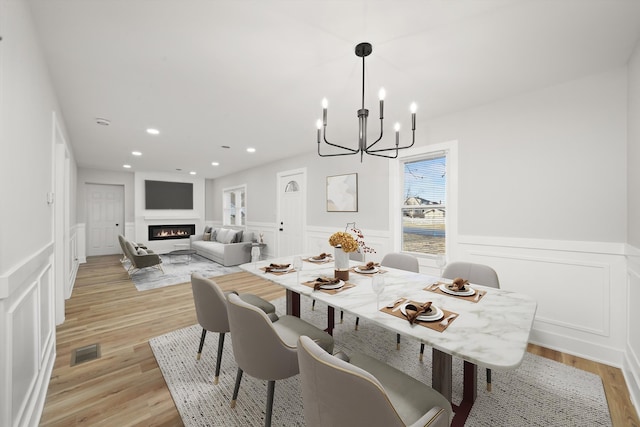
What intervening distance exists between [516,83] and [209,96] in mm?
2996

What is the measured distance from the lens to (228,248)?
5902mm

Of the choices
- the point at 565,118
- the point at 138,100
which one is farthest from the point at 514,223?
the point at 138,100

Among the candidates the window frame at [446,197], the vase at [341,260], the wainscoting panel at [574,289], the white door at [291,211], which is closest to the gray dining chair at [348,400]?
the vase at [341,260]

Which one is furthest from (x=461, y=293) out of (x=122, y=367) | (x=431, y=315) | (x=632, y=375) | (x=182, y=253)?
(x=182, y=253)

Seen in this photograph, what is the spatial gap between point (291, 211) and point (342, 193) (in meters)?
1.55

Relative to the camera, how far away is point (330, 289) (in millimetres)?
1782

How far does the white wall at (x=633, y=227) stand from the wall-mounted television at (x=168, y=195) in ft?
31.0

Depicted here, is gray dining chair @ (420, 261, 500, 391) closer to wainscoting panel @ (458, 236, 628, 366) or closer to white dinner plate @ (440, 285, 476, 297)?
white dinner plate @ (440, 285, 476, 297)

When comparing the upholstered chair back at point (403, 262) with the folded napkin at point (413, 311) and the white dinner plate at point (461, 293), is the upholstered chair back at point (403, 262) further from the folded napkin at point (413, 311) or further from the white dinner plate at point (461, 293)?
the folded napkin at point (413, 311)

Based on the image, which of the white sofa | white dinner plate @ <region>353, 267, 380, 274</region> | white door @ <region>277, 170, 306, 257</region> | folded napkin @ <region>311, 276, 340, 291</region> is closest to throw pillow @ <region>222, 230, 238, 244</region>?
the white sofa

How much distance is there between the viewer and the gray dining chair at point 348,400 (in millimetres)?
814

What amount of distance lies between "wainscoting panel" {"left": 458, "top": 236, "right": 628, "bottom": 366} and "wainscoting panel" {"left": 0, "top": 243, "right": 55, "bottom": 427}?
3706 mm

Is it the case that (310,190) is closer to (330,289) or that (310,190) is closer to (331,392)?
(330,289)

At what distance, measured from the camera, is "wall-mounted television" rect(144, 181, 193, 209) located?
307 inches
